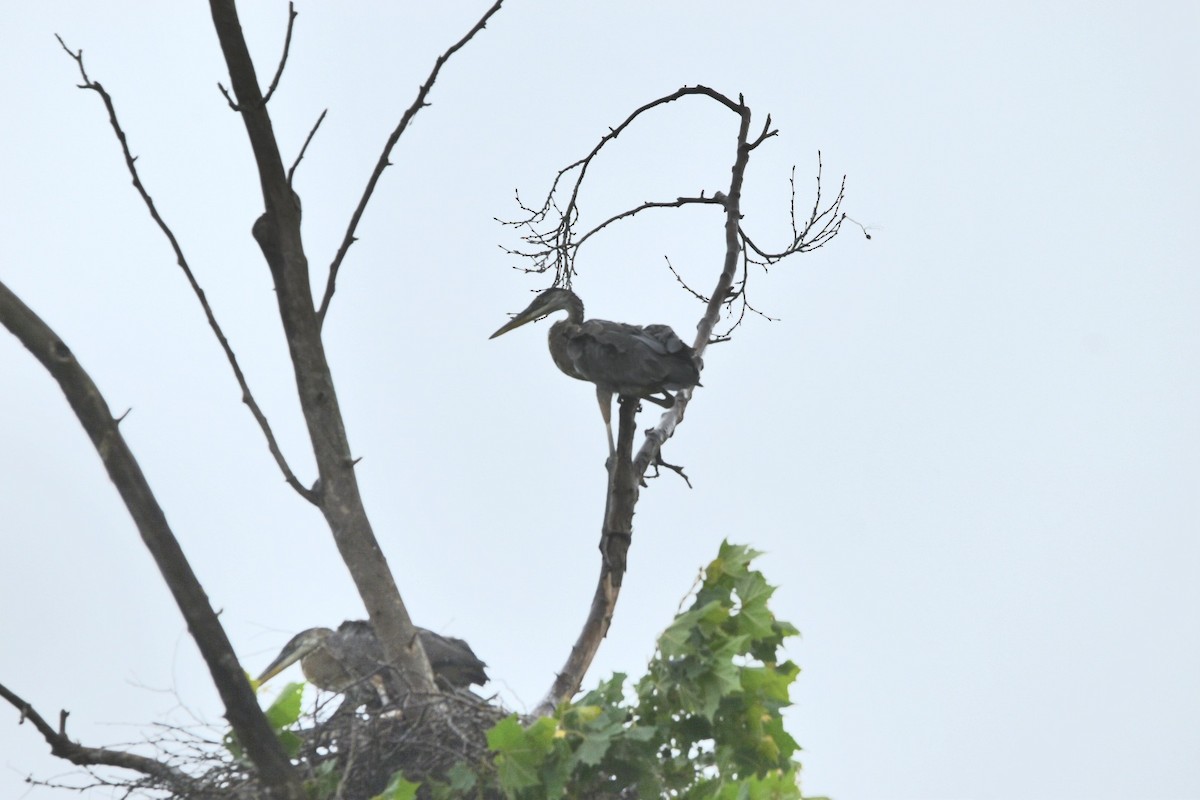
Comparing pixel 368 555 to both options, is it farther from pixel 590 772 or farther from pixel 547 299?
pixel 547 299

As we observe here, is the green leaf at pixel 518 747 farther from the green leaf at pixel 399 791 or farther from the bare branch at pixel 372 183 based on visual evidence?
the bare branch at pixel 372 183

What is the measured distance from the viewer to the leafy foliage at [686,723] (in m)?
3.75

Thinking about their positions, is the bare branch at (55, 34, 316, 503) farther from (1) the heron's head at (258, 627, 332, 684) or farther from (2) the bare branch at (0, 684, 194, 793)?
(1) the heron's head at (258, 627, 332, 684)

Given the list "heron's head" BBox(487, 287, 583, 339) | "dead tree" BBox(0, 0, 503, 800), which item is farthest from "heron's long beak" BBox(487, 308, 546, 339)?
"dead tree" BBox(0, 0, 503, 800)

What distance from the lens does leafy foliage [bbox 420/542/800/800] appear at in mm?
3752

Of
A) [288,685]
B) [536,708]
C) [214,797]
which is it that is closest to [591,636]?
[536,708]

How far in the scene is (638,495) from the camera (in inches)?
213

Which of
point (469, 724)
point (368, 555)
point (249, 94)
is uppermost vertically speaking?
point (249, 94)

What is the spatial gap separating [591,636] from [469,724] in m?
0.88

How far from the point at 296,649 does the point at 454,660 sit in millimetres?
872

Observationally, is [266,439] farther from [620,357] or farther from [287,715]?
[620,357]

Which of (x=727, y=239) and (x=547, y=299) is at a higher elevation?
(x=547, y=299)

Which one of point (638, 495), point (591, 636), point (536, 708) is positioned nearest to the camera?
point (536, 708)

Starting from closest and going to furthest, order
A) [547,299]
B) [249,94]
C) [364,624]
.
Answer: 1. [249,94]
2. [364,624]
3. [547,299]
